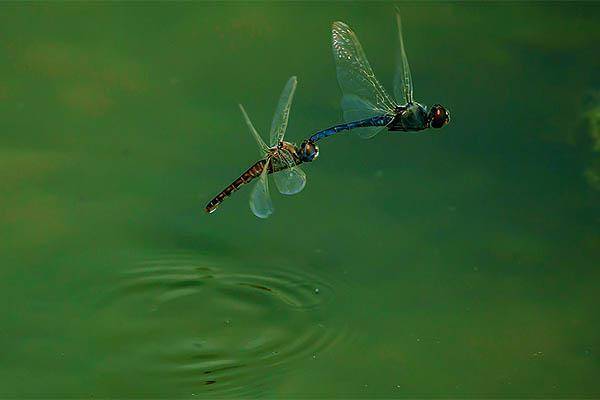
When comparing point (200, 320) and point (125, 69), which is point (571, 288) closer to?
point (200, 320)

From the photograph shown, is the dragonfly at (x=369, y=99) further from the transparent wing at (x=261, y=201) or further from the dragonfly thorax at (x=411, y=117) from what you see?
the transparent wing at (x=261, y=201)

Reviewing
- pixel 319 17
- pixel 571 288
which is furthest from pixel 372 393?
pixel 319 17


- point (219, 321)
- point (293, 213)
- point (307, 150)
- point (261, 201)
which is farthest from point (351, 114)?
point (219, 321)

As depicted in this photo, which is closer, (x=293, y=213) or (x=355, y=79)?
(x=355, y=79)

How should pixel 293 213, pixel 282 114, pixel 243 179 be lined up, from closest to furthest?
pixel 282 114, pixel 243 179, pixel 293 213

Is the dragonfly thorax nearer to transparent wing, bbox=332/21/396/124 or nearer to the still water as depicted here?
transparent wing, bbox=332/21/396/124

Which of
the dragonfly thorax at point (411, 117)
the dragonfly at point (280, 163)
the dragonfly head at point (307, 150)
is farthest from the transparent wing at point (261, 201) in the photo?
the dragonfly thorax at point (411, 117)

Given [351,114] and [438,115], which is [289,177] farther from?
[438,115]
